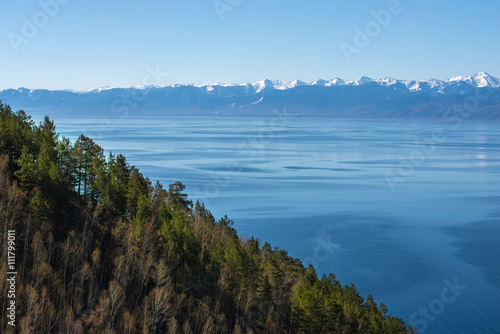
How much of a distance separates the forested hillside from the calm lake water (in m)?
14.2

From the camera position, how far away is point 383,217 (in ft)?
275

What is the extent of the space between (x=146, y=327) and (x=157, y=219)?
1611cm

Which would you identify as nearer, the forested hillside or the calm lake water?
the forested hillside

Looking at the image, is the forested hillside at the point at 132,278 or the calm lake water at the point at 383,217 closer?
the forested hillside at the point at 132,278

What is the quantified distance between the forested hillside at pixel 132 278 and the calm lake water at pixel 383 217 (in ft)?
46.7

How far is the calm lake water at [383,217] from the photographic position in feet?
171

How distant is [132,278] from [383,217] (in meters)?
57.6

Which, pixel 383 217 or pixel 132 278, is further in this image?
pixel 383 217

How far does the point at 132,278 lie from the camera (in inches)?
1390

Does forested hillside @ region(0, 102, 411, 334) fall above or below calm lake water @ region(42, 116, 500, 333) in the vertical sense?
above

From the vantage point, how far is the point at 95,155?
4981 cm

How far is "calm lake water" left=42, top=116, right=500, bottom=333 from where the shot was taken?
52.0m

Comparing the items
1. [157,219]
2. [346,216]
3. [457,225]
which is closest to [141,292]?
[157,219]

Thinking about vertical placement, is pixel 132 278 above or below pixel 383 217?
above
